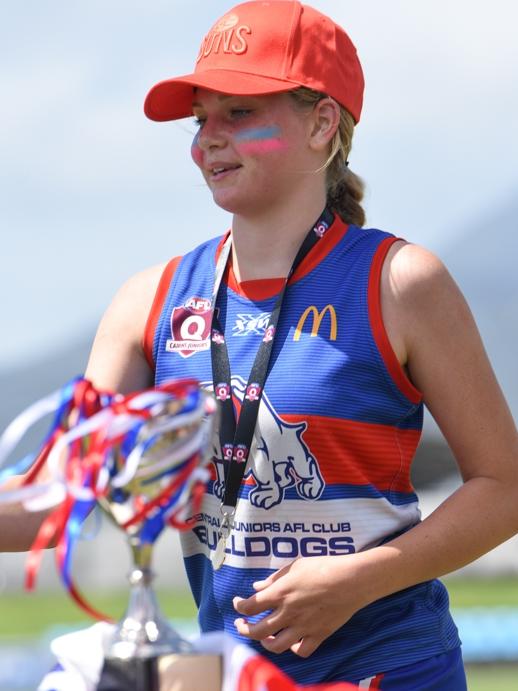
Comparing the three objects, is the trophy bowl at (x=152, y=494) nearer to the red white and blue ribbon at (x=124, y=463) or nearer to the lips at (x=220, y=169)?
the red white and blue ribbon at (x=124, y=463)

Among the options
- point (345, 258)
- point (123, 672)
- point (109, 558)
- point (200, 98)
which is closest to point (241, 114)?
point (200, 98)

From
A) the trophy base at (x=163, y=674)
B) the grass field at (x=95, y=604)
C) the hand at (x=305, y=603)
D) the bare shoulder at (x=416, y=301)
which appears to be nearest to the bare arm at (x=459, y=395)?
the bare shoulder at (x=416, y=301)

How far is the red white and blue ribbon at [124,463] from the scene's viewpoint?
4.40ft

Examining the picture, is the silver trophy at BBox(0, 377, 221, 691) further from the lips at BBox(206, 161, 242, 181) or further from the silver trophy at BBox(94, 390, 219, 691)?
the lips at BBox(206, 161, 242, 181)

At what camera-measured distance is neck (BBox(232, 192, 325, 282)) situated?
2.20 meters

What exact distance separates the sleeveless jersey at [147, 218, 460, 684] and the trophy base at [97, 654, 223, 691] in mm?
562

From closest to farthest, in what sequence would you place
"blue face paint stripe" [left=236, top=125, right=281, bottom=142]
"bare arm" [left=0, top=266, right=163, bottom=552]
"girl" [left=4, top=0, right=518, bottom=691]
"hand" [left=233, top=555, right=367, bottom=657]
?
"hand" [left=233, top=555, right=367, bottom=657] → "girl" [left=4, top=0, right=518, bottom=691] → "blue face paint stripe" [left=236, top=125, right=281, bottom=142] → "bare arm" [left=0, top=266, right=163, bottom=552]

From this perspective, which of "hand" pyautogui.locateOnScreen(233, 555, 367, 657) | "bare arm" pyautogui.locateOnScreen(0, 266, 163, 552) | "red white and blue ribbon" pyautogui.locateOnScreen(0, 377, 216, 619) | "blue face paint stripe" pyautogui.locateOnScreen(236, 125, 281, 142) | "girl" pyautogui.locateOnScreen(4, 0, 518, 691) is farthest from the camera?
"bare arm" pyautogui.locateOnScreen(0, 266, 163, 552)

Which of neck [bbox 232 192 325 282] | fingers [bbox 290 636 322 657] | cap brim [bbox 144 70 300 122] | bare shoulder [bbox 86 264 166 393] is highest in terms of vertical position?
cap brim [bbox 144 70 300 122]

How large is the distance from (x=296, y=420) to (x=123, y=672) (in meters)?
0.72

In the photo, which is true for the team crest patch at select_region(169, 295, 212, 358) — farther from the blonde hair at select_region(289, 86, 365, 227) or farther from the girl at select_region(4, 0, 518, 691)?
the blonde hair at select_region(289, 86, 365, 227)

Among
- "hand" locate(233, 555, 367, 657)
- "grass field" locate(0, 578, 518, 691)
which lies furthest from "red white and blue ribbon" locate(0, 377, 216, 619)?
"grass field" locate(0, 578, 518, 691)

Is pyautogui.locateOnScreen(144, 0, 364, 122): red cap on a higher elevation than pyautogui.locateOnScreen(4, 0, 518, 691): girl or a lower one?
higher

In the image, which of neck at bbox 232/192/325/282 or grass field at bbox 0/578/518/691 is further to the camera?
grass field at bbox 0/578/518/691
